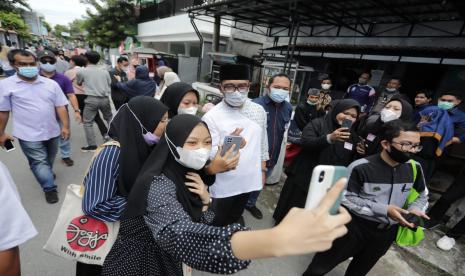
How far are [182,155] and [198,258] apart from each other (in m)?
0.56

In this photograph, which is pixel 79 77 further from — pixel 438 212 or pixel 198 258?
pixel 438 212

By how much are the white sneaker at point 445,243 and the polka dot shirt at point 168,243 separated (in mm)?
3270

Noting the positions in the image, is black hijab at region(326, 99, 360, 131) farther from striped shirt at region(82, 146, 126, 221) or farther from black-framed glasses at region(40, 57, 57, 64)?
black-framed glasses at region(40, 57, 57, 64)

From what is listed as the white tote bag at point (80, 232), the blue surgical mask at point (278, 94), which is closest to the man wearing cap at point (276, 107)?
the blue surgical mask at point (278, 94)

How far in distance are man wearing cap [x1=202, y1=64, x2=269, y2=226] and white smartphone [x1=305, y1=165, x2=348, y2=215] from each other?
1468mm

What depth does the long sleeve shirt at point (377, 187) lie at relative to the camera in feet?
5.68

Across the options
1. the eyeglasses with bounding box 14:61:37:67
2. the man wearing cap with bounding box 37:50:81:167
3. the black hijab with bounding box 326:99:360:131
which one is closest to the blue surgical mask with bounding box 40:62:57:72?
the man wearing cap with bounding box 37:50:81:167

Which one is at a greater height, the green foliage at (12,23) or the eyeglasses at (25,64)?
the green foliage at (12,23)

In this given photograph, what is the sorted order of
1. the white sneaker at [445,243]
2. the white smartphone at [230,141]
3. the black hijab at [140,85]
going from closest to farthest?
the white smartphone at [230,141]
the white sneaker at [445,243]
the black hijab at [140,85]

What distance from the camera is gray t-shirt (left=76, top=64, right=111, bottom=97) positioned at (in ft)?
14.4

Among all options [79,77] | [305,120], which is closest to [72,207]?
[305,120]

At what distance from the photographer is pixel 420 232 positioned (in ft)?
5.97

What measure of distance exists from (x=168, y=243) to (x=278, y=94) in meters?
2.28

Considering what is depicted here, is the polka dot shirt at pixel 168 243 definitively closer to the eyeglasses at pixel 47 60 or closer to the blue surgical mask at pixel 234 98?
the blue surgical mask at pixel 234 98
